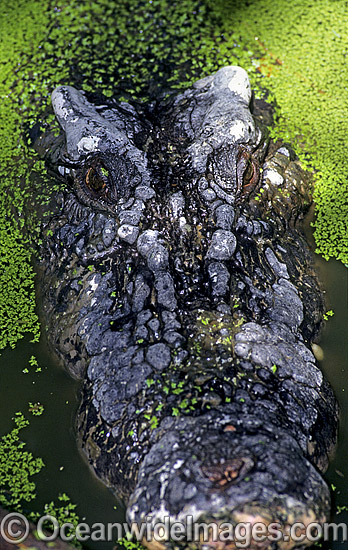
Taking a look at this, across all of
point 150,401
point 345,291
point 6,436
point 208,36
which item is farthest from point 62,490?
point 208,36

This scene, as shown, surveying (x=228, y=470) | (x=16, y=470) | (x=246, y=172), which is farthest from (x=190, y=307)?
(x=16, y=470)

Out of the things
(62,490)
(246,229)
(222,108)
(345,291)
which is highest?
(222,108)

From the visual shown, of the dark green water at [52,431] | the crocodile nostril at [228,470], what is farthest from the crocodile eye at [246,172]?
the crocodile nostril at [228,470]

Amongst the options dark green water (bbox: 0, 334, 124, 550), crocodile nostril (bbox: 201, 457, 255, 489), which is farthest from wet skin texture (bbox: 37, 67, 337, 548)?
dark green water (bbox: 0, 334, 124, 550)

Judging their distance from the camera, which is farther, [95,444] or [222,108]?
[222,108]

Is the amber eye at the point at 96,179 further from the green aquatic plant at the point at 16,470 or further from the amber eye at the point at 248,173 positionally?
the green aquatic plant at the point at 16,470

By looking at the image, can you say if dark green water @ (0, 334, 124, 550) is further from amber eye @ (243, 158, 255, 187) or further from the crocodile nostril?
amber eye @ (243, 158, 255, 187)

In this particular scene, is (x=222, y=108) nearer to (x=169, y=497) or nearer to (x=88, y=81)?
(x=88, y=81)

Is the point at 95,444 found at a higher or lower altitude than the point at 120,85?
lower
